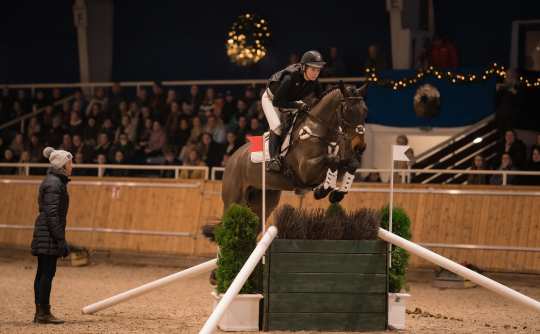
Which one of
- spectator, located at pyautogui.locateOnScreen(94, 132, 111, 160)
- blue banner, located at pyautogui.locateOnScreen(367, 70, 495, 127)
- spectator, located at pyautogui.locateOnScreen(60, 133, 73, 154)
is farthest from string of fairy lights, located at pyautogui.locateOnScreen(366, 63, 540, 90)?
spectator, located at pyautogui.locateOnScreen(60, 133, 73, 154)

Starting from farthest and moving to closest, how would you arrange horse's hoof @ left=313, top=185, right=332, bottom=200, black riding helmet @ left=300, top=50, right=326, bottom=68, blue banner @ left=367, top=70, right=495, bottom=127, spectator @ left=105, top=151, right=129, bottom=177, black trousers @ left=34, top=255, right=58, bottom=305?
spectator @ left=105, top=151, right=129, bottom=177
blue banner @ left=367, top=70, right=495, bottom=127
black riding helmet @ left=300, top=50, right=326, bottom=68
horse's hoof @ left=313, top=185, right=332, bottom=200
black trousers @ left=34, top=255, right=58, bottom=305

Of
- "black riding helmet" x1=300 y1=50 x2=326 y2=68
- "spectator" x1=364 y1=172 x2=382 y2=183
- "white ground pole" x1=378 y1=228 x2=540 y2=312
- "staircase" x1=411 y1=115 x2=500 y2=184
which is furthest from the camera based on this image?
"staircase" x1=411 y1=115 x2=500 y2=184

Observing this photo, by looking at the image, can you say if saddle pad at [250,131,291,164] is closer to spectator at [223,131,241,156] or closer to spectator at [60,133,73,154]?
spectator at [223,131,241,156]

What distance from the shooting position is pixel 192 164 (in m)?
17.9

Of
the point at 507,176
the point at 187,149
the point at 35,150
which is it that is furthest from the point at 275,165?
the point at 35,150

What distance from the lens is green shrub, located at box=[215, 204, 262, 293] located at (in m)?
9.30

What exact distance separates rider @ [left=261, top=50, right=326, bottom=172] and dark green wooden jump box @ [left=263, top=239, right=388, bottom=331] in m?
1.85

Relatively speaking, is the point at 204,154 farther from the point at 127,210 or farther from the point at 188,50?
the point at 188,50

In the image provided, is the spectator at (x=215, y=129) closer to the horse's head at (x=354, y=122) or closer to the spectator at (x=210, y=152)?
the spectator at (x=210, y=152)

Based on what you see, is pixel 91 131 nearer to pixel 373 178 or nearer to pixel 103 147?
pixel 103 147

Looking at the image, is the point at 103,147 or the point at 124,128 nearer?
the point at 103,147

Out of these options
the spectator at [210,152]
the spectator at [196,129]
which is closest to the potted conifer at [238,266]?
the spectator at [210,152]

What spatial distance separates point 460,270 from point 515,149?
710cm

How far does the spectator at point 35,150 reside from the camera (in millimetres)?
20641
